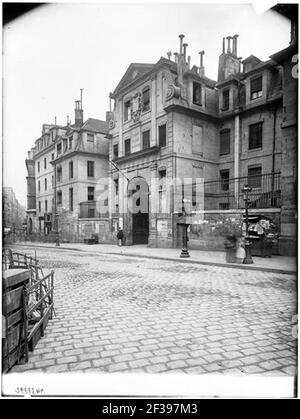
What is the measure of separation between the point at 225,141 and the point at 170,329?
20119mm

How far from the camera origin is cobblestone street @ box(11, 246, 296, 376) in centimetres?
290

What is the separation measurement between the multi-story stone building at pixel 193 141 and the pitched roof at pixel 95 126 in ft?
25.3

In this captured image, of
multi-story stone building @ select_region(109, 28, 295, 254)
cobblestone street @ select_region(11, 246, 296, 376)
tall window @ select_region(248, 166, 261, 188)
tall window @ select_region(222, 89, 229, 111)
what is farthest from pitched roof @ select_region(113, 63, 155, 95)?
cobblestone street @ select_region(11, 246, 296, 376)

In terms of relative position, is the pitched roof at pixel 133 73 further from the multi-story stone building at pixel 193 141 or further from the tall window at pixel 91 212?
the tall window at pixel 91 212

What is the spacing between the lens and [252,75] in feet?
65.0

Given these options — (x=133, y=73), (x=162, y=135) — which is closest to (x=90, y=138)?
(x=133, y=73)

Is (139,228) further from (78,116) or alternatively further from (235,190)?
(78,116)

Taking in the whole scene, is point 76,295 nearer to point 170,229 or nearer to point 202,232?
point 202,232

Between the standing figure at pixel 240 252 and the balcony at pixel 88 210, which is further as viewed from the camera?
the balcony at pixel 88 210

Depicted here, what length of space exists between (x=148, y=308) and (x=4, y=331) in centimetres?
286

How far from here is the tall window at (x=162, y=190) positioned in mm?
19053

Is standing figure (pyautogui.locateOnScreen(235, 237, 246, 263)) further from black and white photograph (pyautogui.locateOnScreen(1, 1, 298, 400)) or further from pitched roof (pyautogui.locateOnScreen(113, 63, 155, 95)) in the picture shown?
pitched roof (pyautogui.locateOnScreen(113, 63, 155, 95))

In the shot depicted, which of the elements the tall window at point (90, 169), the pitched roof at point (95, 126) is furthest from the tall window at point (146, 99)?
the tall window at point (90, 169)

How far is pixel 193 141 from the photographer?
19844 mm
